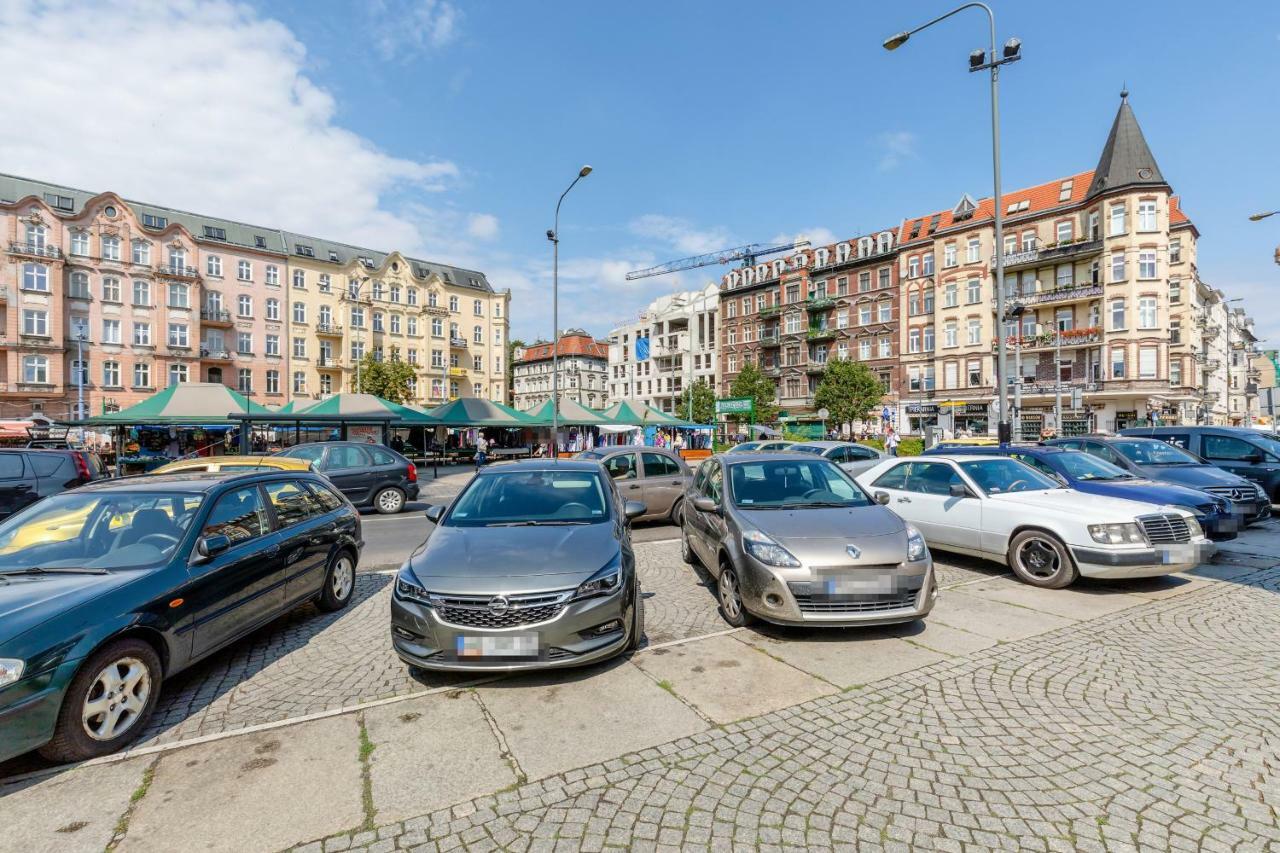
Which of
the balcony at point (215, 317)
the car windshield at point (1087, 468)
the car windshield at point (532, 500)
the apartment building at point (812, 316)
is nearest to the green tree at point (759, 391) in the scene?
the apartment building at point (812, 316)

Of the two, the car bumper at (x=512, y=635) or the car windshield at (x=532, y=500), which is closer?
the car bumper at (x=512, y=635)

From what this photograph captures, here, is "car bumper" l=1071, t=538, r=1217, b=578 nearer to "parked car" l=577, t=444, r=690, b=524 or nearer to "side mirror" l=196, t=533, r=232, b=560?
"parked car" l=577, t=444, r=690, b=524

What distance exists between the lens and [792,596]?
4961 mm

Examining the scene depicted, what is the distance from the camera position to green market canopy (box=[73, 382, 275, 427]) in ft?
68.5

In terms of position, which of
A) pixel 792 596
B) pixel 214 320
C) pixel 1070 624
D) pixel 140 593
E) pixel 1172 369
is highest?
pixel 214 320

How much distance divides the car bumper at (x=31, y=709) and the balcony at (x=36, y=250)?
55.3 m

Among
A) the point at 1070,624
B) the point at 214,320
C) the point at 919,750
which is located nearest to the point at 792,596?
the point at 919,750

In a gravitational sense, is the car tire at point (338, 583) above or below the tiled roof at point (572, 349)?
below

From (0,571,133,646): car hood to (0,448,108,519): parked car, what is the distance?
23.7 feet

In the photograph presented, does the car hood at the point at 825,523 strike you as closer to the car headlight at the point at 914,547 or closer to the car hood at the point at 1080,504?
the car headlight at the point at 914,547

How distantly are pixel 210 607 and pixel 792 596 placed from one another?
4360 mm

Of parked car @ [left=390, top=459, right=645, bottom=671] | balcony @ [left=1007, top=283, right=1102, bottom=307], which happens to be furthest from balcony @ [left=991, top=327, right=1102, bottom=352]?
parked car @ [left=390, top=459, right=645, bottom=671]

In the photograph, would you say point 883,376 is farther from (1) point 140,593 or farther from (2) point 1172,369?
(1) point 140,593

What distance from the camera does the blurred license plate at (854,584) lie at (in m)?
4.95
